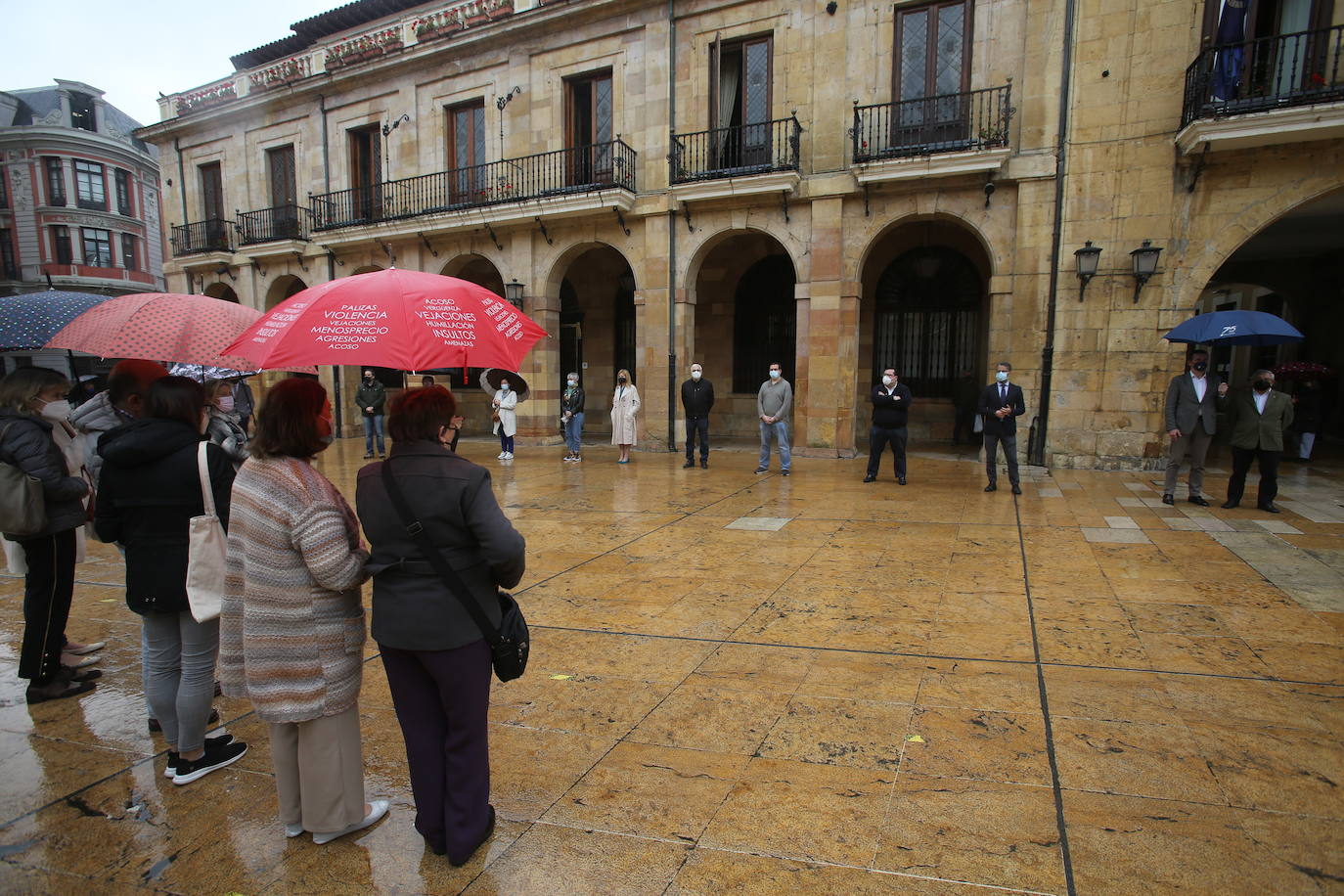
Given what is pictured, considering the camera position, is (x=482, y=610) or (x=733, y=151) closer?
(x=482, y=610)

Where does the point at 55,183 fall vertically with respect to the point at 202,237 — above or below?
above

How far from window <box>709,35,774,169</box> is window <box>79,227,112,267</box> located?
3990 centimetres

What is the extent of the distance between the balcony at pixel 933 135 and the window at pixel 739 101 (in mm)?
1933

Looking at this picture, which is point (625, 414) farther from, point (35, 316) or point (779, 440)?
point (35, 316)

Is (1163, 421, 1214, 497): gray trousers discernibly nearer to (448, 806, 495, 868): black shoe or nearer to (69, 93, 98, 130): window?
(448, 806, 495, 868): black shoe

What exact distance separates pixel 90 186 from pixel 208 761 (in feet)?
158

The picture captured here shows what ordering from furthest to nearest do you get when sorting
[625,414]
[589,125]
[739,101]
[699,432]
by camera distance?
1. [589,125]
2. [739,101]
3. [625,414]
4. [699,432]

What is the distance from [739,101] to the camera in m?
14.0

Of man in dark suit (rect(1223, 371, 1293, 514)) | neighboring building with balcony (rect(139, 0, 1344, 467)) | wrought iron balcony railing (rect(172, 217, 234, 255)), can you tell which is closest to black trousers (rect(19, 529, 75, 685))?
man in dark suit (rect(1223, 371, 1293, 514))

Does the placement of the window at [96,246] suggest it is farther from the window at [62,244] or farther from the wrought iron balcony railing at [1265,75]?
the wrought iron balcony railing at [1265,75]

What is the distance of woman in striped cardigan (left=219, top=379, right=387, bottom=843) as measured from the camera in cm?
237

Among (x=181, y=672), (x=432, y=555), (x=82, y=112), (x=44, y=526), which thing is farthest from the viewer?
(x=82, y=112)

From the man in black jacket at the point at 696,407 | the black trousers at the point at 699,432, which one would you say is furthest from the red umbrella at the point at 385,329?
the black trousers at the point at 699,432

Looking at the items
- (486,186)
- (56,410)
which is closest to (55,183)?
(486,186)
